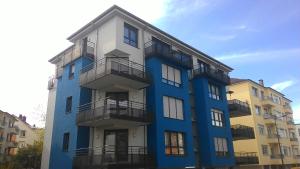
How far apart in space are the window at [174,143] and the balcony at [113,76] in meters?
5.03

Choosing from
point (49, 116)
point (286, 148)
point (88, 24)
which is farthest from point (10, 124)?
point (286, 148)

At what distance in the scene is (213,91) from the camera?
34094mm

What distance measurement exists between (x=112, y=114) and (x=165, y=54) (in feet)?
A: 29.8

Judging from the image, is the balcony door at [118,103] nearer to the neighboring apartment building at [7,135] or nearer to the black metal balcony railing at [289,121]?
the neighboring apartment building at [7,135]

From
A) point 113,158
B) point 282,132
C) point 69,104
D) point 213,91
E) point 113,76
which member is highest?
point 213,91

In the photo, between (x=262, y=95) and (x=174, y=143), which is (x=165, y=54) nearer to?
(x=174, y=143)

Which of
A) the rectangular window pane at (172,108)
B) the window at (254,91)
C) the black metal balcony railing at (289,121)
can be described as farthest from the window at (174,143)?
the black metal balcony railing at (289,121)

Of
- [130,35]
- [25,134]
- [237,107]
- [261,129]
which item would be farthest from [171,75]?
[25,134]

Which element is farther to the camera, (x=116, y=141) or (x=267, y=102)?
(x=267, y=102)

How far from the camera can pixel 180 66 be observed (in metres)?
29.4

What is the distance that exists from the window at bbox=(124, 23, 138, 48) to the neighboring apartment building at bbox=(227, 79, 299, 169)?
16.6 meters

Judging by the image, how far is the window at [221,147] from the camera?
30802 millimetres

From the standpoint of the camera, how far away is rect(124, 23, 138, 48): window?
26.1 meters

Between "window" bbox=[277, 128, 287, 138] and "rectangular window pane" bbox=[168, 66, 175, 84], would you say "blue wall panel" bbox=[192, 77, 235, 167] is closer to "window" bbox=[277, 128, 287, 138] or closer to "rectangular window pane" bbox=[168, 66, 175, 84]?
"rectangular window pane" bbox=[168, 66, 175, 84]
